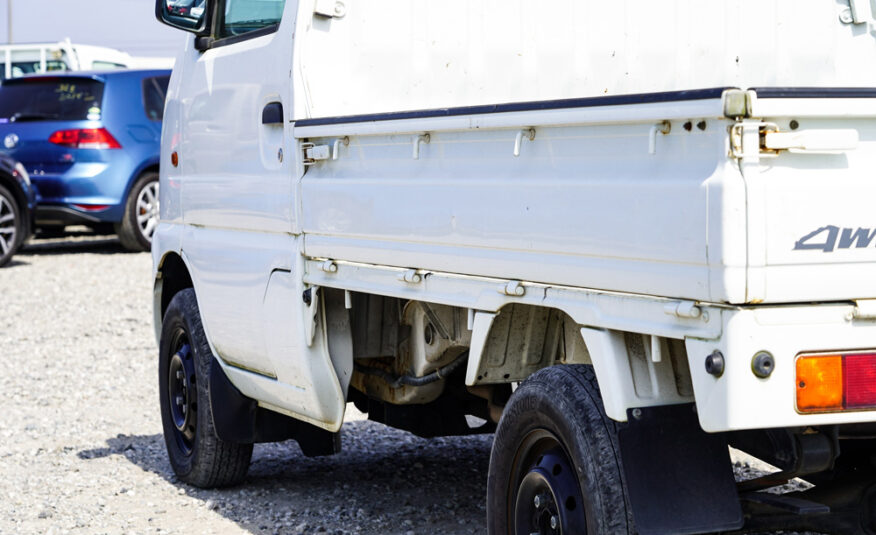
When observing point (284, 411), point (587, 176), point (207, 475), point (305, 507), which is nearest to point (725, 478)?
point (587, 176)

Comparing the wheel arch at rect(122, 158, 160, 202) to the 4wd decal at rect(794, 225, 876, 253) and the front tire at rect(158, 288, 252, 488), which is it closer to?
the front tire at rect(158, 288, 252, 488)

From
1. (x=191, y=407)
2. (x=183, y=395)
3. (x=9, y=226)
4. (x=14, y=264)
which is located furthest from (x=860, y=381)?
(x=14, y=264)

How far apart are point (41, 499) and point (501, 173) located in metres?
3.16

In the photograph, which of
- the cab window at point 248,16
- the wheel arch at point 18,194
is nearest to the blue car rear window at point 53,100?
the wheel arch at point 18,194

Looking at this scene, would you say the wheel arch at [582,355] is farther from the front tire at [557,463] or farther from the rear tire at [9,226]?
the rear tire at [9,226]

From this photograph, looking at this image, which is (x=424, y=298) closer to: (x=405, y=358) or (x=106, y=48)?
(x=405, y=358)

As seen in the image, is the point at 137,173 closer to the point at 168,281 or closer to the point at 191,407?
the point at 168,281

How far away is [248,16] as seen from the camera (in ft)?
18.2

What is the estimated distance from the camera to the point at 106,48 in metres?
21.0

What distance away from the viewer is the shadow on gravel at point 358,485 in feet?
17.7

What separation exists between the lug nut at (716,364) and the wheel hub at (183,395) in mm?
3449

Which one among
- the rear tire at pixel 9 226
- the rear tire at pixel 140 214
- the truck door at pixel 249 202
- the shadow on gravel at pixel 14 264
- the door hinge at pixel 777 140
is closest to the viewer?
the door hinge at pixel 777 140

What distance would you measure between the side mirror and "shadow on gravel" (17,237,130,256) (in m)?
11.0

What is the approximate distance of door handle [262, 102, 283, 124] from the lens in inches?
197
